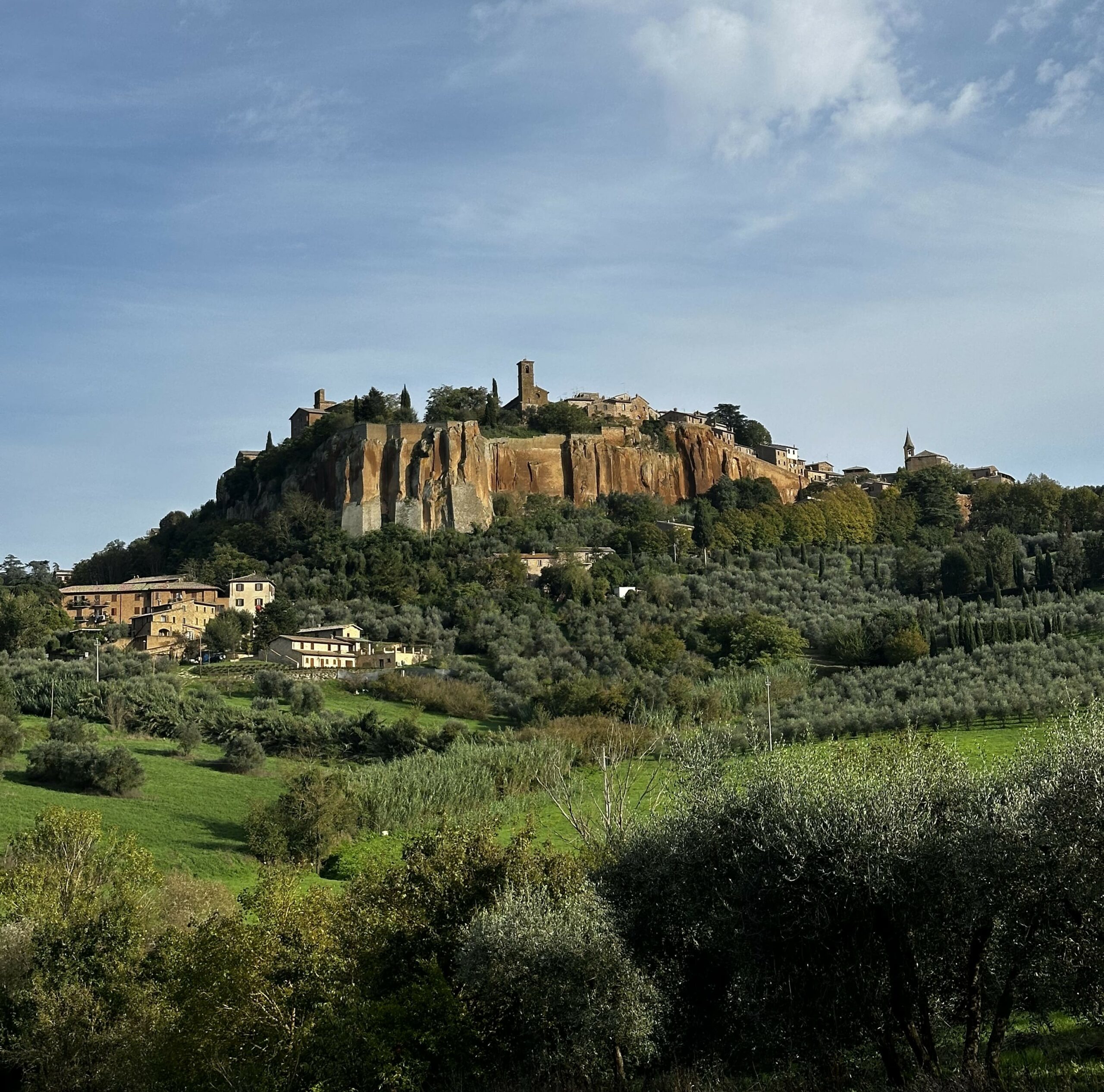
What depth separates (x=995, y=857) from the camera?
50.3 feet

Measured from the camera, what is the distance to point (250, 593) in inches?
3278

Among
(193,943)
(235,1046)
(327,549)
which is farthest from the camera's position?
(327,549)

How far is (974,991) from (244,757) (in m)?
34.5

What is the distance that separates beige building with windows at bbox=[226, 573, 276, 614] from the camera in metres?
82.6

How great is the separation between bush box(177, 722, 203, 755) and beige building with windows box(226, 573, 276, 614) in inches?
1294

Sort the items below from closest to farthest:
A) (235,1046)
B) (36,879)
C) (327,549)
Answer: (235,1046) → (36,879) → (327,549)

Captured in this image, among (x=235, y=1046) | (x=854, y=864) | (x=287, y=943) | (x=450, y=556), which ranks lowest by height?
(x=235, y=1046)

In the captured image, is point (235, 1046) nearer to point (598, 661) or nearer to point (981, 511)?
point (598, 661)

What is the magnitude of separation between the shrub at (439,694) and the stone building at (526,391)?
57615 mm

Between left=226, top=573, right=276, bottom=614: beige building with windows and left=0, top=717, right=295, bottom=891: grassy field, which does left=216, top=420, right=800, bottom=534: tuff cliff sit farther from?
left=0, top=717, right=295, bottom=891: grassy field

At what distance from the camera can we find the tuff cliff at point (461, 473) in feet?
317

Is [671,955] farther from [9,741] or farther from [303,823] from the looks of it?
[9,741]

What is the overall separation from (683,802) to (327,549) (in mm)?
71407

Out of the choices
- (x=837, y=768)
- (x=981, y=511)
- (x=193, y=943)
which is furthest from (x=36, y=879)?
(x=981, y=511)
